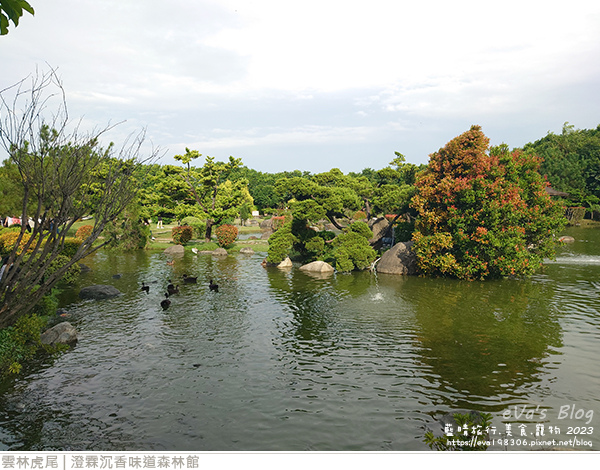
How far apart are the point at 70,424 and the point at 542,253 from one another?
27.9m

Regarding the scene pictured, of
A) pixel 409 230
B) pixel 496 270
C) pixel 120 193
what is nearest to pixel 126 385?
pixel 120 193

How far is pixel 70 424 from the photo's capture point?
968 cm

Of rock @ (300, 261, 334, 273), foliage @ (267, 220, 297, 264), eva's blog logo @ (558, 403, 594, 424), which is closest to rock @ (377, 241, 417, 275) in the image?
rock @ (300, 261, 334, 273)

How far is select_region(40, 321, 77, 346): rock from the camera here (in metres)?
14.8

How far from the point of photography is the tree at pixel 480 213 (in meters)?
24.3

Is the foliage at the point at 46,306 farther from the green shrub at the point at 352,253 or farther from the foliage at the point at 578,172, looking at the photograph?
the foliage at the point at 578,172

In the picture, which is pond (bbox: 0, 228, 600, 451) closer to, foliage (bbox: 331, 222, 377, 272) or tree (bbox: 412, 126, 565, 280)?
tree (bbox: 412, 126, 565, 280)

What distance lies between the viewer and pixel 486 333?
1606 cm

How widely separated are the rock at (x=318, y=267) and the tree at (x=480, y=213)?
627 centimetres

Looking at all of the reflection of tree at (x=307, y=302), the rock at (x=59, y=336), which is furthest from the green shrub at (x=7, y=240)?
the reflection of tree at (x=307, y=302)

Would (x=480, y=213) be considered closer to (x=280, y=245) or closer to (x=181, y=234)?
(x=280, y=245)

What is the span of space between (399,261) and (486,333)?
1292 centimetres

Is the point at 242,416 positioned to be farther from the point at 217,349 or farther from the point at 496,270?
the point at 496,270

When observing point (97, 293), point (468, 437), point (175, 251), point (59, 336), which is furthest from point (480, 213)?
point (175, 251)
